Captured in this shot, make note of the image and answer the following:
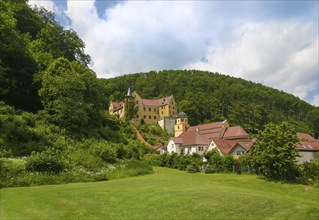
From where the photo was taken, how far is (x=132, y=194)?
18906mm

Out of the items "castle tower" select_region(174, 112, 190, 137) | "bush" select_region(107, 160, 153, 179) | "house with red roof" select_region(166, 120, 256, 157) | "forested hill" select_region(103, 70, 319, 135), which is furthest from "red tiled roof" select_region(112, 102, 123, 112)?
"bush" select_region(107, 160, 153, 179)

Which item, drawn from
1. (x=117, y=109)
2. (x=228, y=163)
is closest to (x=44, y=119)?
(x=228, y=163)

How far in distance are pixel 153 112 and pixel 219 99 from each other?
114 feet

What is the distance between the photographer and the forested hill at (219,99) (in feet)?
381

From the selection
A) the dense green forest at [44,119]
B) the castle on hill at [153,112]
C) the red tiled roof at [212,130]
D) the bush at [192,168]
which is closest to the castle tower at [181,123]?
the castle on hill at [153,112]

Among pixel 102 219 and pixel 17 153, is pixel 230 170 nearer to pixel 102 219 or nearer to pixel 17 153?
pixel 17 153

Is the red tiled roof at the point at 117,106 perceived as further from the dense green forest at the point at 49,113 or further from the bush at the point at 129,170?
the bush at the point at 129,170

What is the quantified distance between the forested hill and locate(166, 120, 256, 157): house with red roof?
34759 mm

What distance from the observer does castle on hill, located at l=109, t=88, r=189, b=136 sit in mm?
95500

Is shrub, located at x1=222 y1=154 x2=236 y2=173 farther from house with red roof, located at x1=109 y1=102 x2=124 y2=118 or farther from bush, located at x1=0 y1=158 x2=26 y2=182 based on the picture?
house with red roof, located at x1=109 y1=102 x2=124 y2=118

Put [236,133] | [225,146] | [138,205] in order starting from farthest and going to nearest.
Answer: [236,133] → [225,146] → [138,205]

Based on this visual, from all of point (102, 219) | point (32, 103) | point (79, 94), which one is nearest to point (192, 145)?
point (79, 94)

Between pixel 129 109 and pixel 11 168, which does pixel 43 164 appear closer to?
pixel 11 168

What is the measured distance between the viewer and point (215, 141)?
54.6 m
